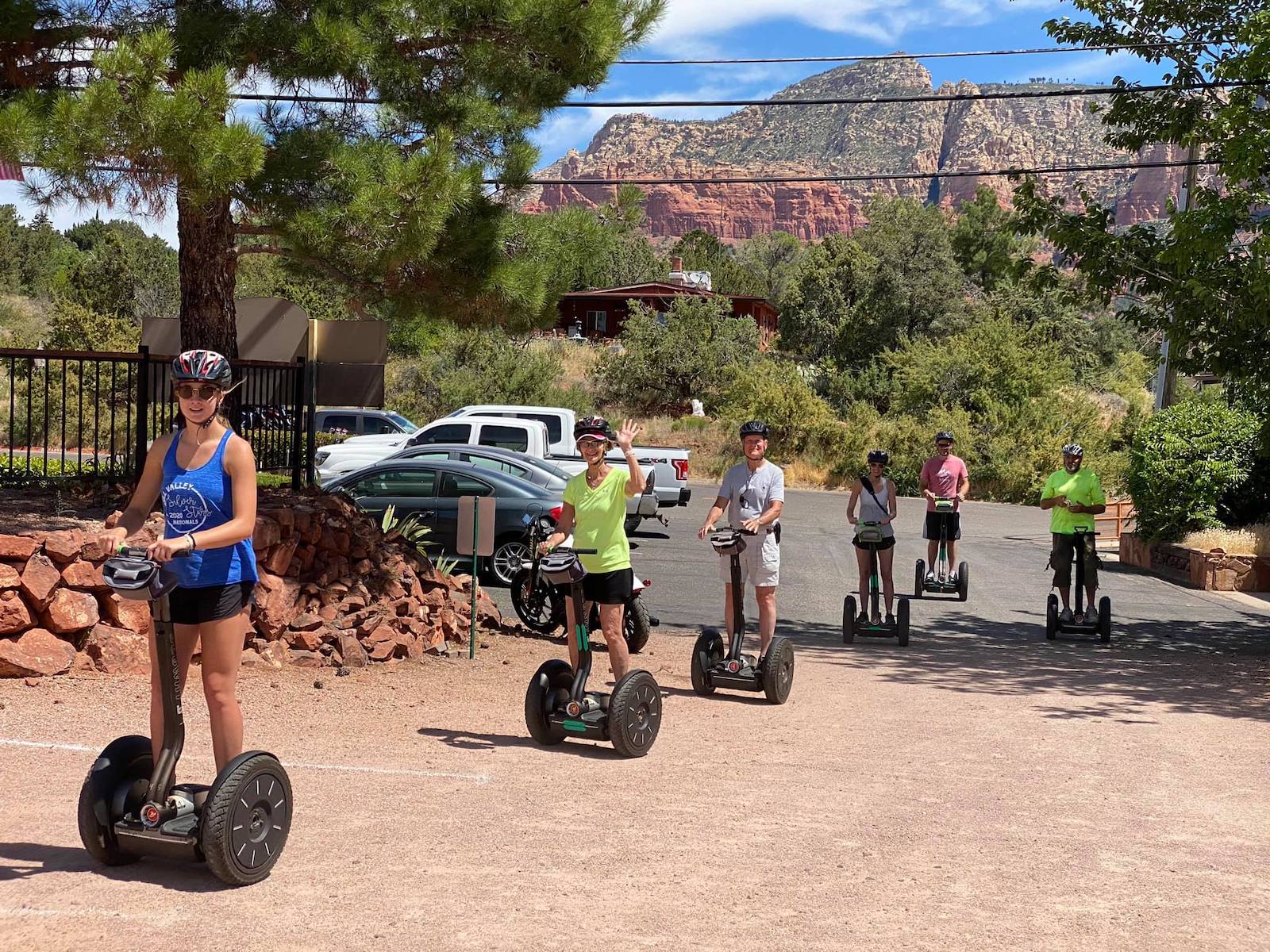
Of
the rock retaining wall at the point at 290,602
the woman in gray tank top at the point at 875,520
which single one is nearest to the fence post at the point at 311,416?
the rock retaining wall at the point at 290,602

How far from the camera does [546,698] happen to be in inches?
313

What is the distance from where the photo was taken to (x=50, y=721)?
8125mm

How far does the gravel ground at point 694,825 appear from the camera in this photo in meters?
5.01

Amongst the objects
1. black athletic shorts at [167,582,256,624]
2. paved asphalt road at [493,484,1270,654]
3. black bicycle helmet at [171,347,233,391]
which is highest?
black bicycle helmet at [171,347,233,391]

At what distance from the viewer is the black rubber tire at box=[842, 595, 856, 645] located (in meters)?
13.2

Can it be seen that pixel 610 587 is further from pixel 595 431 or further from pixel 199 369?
pixel 199 369

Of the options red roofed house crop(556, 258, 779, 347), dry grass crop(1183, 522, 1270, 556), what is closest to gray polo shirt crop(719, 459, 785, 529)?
dry grass crop(1183, 522, 1270, 556)

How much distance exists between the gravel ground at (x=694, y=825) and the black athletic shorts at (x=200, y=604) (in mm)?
1021

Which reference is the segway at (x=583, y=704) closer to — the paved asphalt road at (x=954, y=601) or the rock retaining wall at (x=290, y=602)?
the rock retaining wall at (x=290, y=602)

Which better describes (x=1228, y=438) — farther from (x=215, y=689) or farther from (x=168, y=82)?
(x=215, y=689)

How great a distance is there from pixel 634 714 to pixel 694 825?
1.44m

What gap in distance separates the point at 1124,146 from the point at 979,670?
6.55 meters

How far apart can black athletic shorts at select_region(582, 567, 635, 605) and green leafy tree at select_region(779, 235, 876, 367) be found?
49.4 meters

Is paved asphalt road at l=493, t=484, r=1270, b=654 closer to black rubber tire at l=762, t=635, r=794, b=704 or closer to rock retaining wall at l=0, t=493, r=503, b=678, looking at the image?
rock retaining wall at l=0, t=493, r=503, b=678
